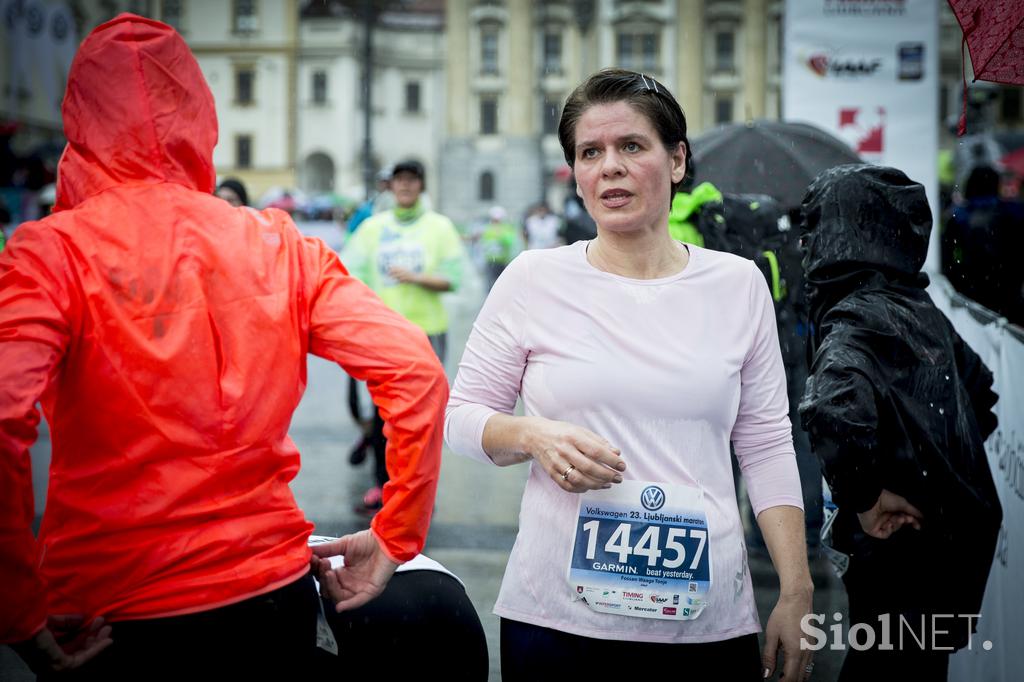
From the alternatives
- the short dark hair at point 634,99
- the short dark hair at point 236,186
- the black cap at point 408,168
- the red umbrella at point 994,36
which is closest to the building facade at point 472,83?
the black cap at point 408,168

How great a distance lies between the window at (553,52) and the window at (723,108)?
10.5m

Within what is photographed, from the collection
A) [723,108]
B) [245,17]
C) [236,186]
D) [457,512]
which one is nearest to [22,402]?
[236,186]

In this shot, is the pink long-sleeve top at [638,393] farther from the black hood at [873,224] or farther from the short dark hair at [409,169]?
the short dark hair at [409,169]

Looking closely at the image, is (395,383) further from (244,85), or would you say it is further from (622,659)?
(244,85)

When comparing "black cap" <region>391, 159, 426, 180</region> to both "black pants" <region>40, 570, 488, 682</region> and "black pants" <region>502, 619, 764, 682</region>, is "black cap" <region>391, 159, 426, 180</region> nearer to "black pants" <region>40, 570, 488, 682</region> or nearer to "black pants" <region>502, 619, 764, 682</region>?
"black pants" <region>40, 570, 488, 682</region>

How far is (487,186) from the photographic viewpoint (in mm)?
72875

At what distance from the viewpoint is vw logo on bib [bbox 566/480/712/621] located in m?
2.19

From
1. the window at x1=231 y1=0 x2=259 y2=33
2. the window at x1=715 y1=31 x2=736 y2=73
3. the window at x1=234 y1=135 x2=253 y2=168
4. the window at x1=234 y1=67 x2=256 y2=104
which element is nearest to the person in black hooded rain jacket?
the window at x1=231 y1=0 x2=259 y2=33

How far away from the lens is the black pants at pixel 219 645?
1.89m

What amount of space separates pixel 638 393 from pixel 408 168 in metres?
5.22

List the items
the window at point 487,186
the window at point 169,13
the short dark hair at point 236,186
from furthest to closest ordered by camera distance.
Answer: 1. the window at point 487,186
2. the short dark hair at point 236,186
3. the window at point 169,13

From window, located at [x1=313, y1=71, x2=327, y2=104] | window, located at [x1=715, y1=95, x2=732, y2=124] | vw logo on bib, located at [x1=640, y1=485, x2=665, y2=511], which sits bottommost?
vw logo on bib, located at [x1=640, y1=485, x2=665, y2=511]

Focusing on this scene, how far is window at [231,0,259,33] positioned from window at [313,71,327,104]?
35.8 ft

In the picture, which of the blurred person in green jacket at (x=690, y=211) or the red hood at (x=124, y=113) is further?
the blurred person in green jacket at (x=690, y=211)
